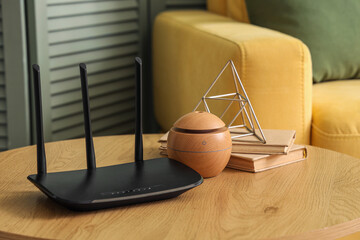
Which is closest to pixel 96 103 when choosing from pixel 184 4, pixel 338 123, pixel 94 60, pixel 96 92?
pixel 96 92

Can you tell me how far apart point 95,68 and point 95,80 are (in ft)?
0.13

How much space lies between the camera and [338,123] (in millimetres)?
1317

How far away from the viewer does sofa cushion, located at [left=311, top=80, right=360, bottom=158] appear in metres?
1.32

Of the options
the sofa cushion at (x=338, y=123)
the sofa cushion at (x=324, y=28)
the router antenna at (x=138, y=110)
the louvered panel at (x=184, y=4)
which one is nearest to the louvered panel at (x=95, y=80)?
the louvered panel at (x=184, y=4)

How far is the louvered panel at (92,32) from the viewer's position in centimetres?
174

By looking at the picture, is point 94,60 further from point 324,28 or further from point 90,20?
point 324,28

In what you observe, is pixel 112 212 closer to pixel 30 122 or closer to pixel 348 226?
pixel 348 226

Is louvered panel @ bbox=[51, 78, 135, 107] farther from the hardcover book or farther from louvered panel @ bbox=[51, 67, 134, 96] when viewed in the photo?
the hardcover book

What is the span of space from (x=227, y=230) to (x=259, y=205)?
0.10 metres

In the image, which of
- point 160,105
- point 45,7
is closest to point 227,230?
point 45,7

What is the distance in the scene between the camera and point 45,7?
65.9 inches

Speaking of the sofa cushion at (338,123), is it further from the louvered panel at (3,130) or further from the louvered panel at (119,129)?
the louvered panel at (3,130)

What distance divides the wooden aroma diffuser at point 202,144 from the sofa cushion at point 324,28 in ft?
2.78

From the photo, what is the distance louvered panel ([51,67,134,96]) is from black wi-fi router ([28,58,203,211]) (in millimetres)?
969
